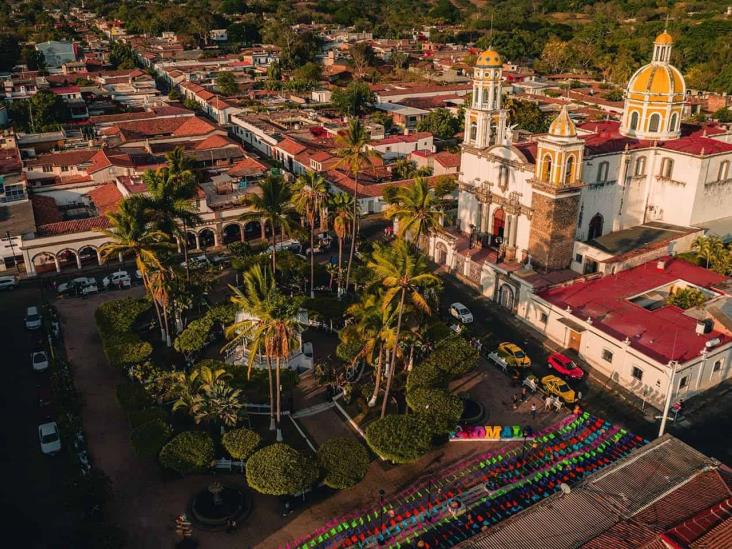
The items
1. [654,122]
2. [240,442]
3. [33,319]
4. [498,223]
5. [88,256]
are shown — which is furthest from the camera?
[88,256]

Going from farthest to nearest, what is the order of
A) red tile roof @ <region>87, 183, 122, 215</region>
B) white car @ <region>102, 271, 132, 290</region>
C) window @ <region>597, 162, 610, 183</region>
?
red tile roof @ <region>87, 183, 122, 215</region> < white car @ <region>102, 271, 132, 290</region> < window @ <region>597, 162, 610, 183</region>

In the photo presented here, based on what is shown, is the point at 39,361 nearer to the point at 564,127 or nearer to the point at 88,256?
the point at 88,256

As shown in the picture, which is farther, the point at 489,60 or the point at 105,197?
the point at 105,197

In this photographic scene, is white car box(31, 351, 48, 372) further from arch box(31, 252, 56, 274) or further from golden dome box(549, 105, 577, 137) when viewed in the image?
golden dome box(549, 105, 577, 137)

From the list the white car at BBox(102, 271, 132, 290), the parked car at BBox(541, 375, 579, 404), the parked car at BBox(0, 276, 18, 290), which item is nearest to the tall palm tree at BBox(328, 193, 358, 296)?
the white car at BBox(102, 271, 132, 290)

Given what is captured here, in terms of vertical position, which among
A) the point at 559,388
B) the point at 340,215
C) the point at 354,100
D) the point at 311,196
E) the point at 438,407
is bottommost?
the point at 559,388

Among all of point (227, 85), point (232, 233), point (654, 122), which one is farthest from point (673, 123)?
point (227, 85)

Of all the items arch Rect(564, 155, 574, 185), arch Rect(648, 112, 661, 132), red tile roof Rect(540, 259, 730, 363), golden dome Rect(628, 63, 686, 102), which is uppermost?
golden dome Rect(628, 63, 686, 102)
